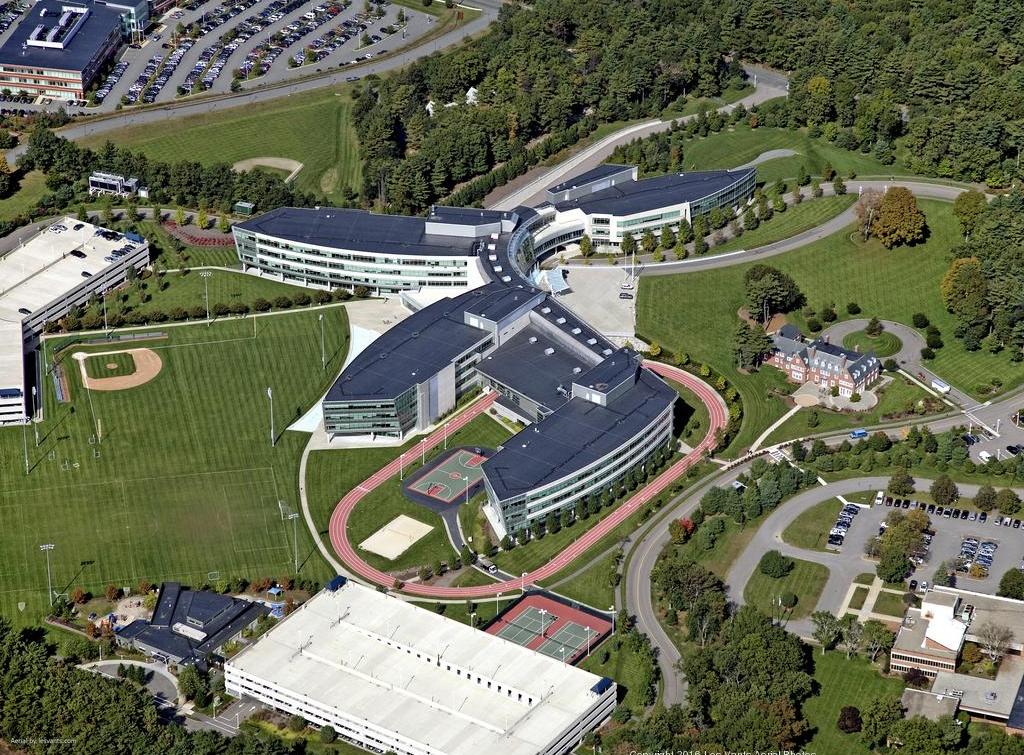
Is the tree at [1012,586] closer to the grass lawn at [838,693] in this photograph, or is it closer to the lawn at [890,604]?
the lawn at [890,604]

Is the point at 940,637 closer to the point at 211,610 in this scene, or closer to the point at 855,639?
the point at 855,639

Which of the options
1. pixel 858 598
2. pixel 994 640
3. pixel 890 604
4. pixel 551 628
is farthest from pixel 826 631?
pixel 551 628

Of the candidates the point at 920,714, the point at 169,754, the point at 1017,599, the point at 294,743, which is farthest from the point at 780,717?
the point at 169,754

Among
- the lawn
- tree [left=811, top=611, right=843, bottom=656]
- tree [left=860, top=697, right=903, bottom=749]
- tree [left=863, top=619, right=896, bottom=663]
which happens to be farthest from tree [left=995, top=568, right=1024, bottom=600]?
tree [left=860, top=697, right=903, bottom=749]

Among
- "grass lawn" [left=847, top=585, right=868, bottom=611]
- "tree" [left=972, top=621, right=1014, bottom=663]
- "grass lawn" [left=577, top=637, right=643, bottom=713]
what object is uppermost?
"tree" [left=972, top=621, right=1014, bottom=663]

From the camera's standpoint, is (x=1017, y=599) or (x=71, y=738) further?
(x=1017, y=599)

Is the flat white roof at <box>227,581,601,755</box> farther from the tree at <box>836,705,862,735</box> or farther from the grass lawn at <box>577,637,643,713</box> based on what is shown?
the tree at <box>836,705,862,735</box>
